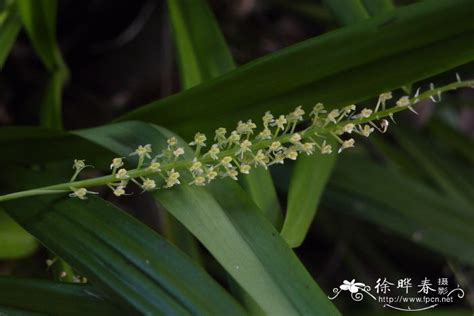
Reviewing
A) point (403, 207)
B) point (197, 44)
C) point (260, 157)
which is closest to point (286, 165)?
point (403, 207)

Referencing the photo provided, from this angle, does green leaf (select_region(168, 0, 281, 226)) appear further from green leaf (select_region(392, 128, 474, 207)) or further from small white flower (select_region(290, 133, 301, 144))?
green leaf (select_region(392, 128, 474, 207))

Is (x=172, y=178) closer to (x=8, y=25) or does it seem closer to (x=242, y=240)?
(x=242, y=240)

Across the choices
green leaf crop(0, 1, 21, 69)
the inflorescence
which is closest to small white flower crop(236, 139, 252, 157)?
the inflorescence

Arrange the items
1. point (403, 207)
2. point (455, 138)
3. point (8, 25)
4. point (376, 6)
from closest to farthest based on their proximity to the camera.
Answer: point (376, 6) < point (8, 25) < point (403, 207) < point (455, 138)

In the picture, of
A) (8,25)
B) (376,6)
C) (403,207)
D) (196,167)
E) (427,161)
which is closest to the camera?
(196,167)

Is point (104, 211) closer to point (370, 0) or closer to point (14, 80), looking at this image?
point (370, 0)

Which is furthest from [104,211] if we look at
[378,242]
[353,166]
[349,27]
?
[378,242]

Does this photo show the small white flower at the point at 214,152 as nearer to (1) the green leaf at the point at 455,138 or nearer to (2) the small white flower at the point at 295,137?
(2) the small white flower at the point at 295,137

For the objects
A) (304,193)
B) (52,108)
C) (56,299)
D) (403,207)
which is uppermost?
(52,108)

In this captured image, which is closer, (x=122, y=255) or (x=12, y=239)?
(x=122, y=255)
